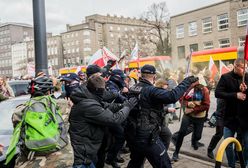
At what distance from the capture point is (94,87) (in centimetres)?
352

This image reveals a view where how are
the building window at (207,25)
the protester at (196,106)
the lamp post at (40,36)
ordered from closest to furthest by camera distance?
the protester at (196,106) → the lamp post at (40,36) → the building window at (207,25)

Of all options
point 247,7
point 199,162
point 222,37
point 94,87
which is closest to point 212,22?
point 222,37

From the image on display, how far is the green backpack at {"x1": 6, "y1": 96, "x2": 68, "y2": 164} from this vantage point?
3396 mm

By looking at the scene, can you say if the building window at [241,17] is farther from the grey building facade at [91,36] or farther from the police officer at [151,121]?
the grey building facade at [91,36]

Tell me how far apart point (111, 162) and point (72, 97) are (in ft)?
9.01

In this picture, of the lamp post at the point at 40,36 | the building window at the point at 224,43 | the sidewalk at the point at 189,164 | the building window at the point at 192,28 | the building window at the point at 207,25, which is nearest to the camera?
the sidewalk at the point at 189,164

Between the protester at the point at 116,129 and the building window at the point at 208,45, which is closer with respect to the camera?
the protester at the point at 116,129

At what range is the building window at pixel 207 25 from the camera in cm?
4094

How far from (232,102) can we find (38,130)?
316 centimetres

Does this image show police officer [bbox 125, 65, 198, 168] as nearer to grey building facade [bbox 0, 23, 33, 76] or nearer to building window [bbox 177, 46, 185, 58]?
building window [bbox 177, 46, 185, 58]

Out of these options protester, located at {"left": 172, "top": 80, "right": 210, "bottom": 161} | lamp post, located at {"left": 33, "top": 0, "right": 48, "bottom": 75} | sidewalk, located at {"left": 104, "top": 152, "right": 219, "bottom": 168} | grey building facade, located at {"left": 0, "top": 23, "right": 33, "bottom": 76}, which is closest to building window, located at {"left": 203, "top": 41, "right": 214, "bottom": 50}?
lamp post, located at {"left": 33, "top": 0, "right": 48, "bottom": 75}

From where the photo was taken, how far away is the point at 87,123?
3.43 m

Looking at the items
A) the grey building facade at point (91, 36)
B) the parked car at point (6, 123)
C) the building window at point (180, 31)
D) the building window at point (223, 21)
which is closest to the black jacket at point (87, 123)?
the parked car at point (6, 123)

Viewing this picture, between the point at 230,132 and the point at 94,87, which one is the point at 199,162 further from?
the point at 94,87
